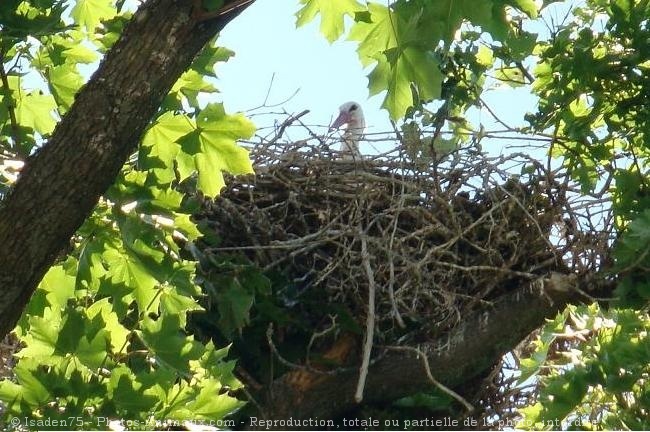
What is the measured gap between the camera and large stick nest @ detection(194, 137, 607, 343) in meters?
4.75

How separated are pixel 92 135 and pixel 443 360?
2.29 metres

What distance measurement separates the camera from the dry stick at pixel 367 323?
→ 4125mm

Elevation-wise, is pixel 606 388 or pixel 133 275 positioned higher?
pixel 133 275

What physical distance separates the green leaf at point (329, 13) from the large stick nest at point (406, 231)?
1570 mm

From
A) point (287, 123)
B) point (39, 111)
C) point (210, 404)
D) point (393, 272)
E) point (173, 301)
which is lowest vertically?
point (210, 404)

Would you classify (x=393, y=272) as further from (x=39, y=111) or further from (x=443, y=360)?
(x=39, y=111)

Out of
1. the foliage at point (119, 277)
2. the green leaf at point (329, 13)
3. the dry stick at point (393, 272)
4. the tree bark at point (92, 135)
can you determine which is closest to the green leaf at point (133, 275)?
the foliage at point (119, 277)

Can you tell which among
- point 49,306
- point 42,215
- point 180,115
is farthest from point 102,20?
point 42,215

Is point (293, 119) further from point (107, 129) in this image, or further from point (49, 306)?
point (107, 129)

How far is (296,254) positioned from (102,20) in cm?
153

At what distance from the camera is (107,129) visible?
272 cm

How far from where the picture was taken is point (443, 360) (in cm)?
461

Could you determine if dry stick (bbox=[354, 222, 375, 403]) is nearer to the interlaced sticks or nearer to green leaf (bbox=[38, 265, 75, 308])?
the interlaced sticks

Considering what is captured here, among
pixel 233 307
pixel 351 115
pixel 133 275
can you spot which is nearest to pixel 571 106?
pixel 233 307
